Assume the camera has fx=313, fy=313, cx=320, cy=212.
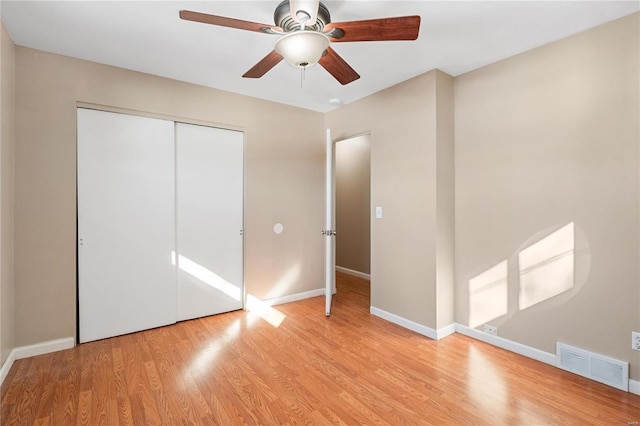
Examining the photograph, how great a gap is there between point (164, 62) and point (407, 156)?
7.99ft

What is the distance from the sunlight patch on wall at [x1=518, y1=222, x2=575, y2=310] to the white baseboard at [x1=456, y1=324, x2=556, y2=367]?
0.34 metres

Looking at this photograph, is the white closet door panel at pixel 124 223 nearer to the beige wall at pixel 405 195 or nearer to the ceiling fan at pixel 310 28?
the ceiling fan at pixel 310 28

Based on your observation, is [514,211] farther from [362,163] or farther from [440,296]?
[362,163]

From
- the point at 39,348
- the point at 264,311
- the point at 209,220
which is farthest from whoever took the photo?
the point at 264,311

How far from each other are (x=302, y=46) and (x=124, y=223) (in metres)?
2.38

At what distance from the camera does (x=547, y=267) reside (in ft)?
8.10

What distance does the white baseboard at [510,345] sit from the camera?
97.2 inches

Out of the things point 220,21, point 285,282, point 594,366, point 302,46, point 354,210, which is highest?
point 220,21

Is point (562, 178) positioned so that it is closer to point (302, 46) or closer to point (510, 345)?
point (510, 345)

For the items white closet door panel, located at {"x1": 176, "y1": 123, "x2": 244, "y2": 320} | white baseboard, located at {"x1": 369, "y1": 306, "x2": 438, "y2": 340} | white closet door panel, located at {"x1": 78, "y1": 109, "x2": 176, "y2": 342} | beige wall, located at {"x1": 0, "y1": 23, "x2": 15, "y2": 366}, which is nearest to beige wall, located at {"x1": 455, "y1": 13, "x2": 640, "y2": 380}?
white baseboard, located at {"x1": 369, "y1": 306, "x2": 438, "y2": 340}

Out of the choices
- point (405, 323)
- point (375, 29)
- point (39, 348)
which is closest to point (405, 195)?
point (405, 323)

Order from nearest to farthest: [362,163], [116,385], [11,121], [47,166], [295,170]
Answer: [116,385] < [11,121] < [47,166] < [295,170] < [362,163]

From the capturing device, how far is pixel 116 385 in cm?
218

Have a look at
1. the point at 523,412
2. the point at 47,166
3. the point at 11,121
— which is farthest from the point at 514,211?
the point at 11,121
